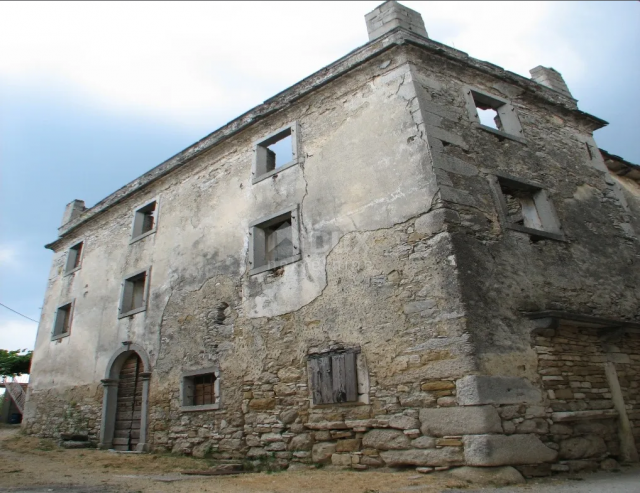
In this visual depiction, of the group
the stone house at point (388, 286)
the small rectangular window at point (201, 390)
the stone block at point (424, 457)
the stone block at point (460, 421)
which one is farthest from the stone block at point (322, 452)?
the small rectangular window at point (201, 390)

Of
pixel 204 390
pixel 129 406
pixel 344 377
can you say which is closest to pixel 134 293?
pixel 129 406

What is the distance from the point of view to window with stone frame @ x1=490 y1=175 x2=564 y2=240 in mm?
6875

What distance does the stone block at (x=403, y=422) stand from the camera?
5434 millimetres

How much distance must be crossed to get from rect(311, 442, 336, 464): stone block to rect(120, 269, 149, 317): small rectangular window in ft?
19.1

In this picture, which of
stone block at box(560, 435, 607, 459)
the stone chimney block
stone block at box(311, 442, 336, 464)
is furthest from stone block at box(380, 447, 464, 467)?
the stone chimney block

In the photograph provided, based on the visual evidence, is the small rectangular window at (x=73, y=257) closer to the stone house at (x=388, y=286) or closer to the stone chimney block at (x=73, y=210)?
the stone chimney block at (x=73, y=210)

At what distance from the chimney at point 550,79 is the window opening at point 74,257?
12795 millimetres

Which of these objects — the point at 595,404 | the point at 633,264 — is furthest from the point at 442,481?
the point at 633,264

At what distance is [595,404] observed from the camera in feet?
19.3

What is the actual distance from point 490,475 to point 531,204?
4571 mm

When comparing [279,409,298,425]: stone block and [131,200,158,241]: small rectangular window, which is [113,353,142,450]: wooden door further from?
[279,409,298,425]: stone block

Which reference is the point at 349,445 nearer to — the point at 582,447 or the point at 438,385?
the point at 438,385

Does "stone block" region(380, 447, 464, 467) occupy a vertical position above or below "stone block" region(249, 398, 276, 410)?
below

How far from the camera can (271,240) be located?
852 centimetres
